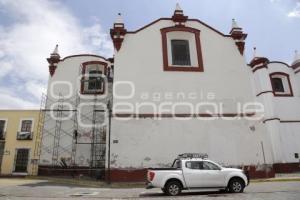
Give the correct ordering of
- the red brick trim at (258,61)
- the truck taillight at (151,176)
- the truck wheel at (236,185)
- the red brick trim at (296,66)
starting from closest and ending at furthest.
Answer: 1. the truck taillight at (151,176)
2. the truck wheel at (236,185)
3. the red brick trim at (258,61)
4. the red brick trim at (296,66)

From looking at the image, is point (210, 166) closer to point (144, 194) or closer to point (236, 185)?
point (236, 185)

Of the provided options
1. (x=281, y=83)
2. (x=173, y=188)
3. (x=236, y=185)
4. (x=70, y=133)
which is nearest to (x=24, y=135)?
(x=70, y=133)

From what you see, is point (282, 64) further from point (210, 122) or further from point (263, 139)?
point (210, 122)

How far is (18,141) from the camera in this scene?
2553 centimetres

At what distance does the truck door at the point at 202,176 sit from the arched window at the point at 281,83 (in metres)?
17.0

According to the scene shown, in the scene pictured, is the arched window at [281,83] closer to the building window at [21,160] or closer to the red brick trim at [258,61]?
the red brick trim at [258,61]

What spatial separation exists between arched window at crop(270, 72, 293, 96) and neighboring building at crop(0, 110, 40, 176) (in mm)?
22783

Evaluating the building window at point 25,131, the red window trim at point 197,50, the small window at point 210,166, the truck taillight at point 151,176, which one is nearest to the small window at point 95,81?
the red window trim at point 197,50

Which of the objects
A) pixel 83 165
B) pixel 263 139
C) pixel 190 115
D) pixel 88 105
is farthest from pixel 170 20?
pixel 83 165

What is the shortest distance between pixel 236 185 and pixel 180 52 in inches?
494

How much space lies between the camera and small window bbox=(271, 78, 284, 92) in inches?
1026

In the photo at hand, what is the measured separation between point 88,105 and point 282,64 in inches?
755

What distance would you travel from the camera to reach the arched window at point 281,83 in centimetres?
2578

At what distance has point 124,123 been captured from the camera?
18375 millimetres
